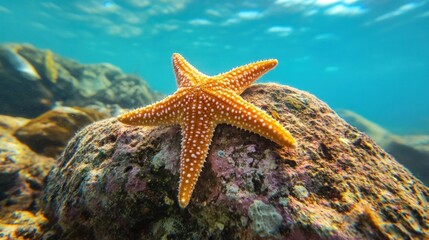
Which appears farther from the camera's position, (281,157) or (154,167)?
(154,167)

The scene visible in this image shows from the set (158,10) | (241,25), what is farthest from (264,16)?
(158,10)

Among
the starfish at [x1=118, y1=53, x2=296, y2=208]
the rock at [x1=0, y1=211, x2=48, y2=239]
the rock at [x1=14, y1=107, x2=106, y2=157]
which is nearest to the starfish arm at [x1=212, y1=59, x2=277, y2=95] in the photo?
the starfish at [x1=118, y1=53, x2=296, y2=208]

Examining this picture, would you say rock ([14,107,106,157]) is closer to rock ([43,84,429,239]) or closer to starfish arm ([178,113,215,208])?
rock ([43,84,429,239])

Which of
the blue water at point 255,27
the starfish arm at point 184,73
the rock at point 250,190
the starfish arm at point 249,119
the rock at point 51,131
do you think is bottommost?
the rock at point 51,131

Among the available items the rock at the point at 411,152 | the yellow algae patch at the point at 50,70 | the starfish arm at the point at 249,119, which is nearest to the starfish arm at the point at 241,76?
the starfish arm at the point at 249,119

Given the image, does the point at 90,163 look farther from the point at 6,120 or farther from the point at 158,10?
the point at 158,10

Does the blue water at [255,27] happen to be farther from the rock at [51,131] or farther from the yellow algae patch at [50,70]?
the rock at [51,131]

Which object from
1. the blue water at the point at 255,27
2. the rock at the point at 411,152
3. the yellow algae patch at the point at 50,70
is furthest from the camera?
the blue water at the point at 255,27
